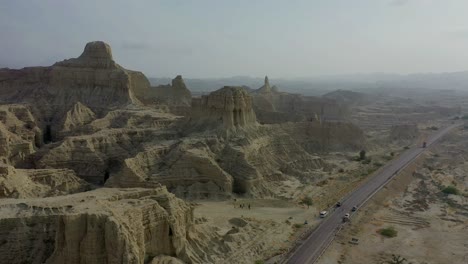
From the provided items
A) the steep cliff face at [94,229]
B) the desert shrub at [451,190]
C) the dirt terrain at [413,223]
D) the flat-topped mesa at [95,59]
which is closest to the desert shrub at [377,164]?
the dirt terrain at [413,223]

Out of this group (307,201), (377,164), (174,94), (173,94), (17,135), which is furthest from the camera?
(174,94)

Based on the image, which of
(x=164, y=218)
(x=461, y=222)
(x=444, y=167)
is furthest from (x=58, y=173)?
(x=444, y=167)

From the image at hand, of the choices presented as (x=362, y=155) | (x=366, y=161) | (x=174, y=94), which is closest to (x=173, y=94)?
(x=174, y=94)

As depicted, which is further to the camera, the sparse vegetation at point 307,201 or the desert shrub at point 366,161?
the desert shrub at point 366,161

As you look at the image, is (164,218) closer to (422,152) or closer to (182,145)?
(182,145)

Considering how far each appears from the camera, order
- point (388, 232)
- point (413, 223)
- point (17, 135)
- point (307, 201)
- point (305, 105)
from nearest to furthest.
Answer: point (388, 232)
point (413, 223)
point (307, 201)
point (17, 135)
point (305, 105)

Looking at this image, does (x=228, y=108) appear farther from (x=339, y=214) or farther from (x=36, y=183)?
(x=36, y=183)

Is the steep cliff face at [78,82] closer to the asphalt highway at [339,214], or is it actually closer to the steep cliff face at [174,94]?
the steep cliff face at [174,94]
